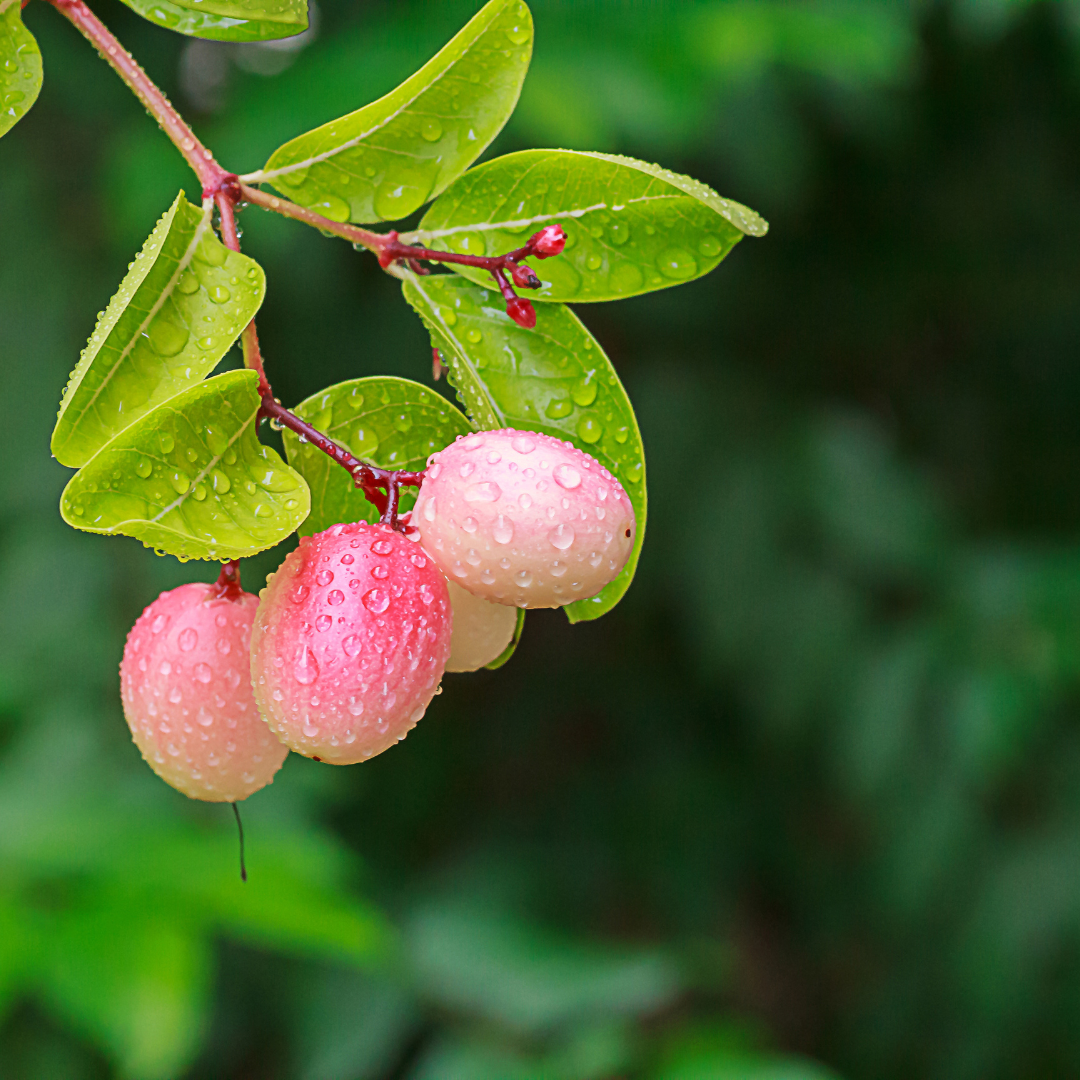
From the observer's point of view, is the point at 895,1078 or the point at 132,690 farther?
the point at 895,1078

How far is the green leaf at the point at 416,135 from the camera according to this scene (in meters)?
0.55

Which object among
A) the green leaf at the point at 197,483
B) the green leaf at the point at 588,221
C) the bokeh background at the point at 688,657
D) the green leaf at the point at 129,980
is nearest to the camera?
the green leaf at the point at 197,483

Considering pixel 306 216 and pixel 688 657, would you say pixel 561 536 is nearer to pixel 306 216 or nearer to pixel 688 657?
pixel 306 216

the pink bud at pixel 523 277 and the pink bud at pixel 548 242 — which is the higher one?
the pink bud at pixel 548 242

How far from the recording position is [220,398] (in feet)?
1.53

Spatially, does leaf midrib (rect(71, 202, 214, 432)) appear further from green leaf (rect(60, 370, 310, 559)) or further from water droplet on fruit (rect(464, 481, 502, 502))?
water droplet on fruit (rect(464, 481, 502, 502))

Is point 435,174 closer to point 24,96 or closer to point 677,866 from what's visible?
point 24,96

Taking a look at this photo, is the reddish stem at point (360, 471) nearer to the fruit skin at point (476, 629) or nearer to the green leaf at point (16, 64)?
the fruit skin at point (476, 629)

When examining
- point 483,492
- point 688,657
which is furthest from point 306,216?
point 688,657

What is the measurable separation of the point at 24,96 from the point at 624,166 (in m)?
0.30

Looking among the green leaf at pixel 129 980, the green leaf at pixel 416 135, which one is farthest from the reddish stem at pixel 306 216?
the green leaf at pixel 129 980

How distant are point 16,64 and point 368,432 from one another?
0.25 m

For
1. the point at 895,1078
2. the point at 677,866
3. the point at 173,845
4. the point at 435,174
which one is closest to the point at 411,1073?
the point at 173,845

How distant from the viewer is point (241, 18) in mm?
562
